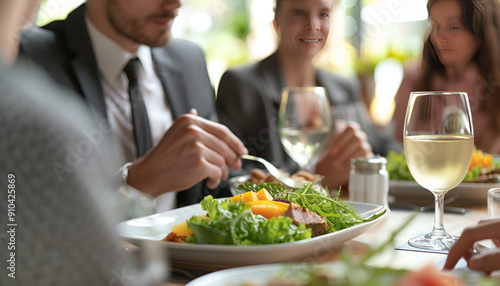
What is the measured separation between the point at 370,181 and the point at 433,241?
1.06 feet

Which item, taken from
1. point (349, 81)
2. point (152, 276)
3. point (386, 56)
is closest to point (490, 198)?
point (152, 276)

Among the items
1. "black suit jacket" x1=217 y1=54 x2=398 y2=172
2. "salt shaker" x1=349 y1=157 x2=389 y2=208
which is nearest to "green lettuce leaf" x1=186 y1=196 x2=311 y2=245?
"salt shaker" x1=349 y1=157 x2=389 y2=208

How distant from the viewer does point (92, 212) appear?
0.40 meters

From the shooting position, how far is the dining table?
753 mm

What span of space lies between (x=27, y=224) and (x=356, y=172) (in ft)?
3.02

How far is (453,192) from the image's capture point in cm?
132

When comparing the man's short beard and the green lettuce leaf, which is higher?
the man's short beard

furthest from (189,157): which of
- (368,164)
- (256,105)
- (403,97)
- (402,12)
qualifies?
(402,12)

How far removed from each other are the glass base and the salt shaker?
10.8 inches

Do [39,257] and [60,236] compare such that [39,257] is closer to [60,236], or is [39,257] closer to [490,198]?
[60,236]

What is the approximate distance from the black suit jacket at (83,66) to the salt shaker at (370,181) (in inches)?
21.4

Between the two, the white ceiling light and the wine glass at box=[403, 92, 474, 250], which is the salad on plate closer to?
the wine glass at box=[403, 92, 474, 250]

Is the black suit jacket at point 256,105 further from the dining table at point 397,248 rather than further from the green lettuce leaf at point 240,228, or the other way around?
the green lettuce leaf at point 240,228

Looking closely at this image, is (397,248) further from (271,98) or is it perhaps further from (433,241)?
(271,98)
